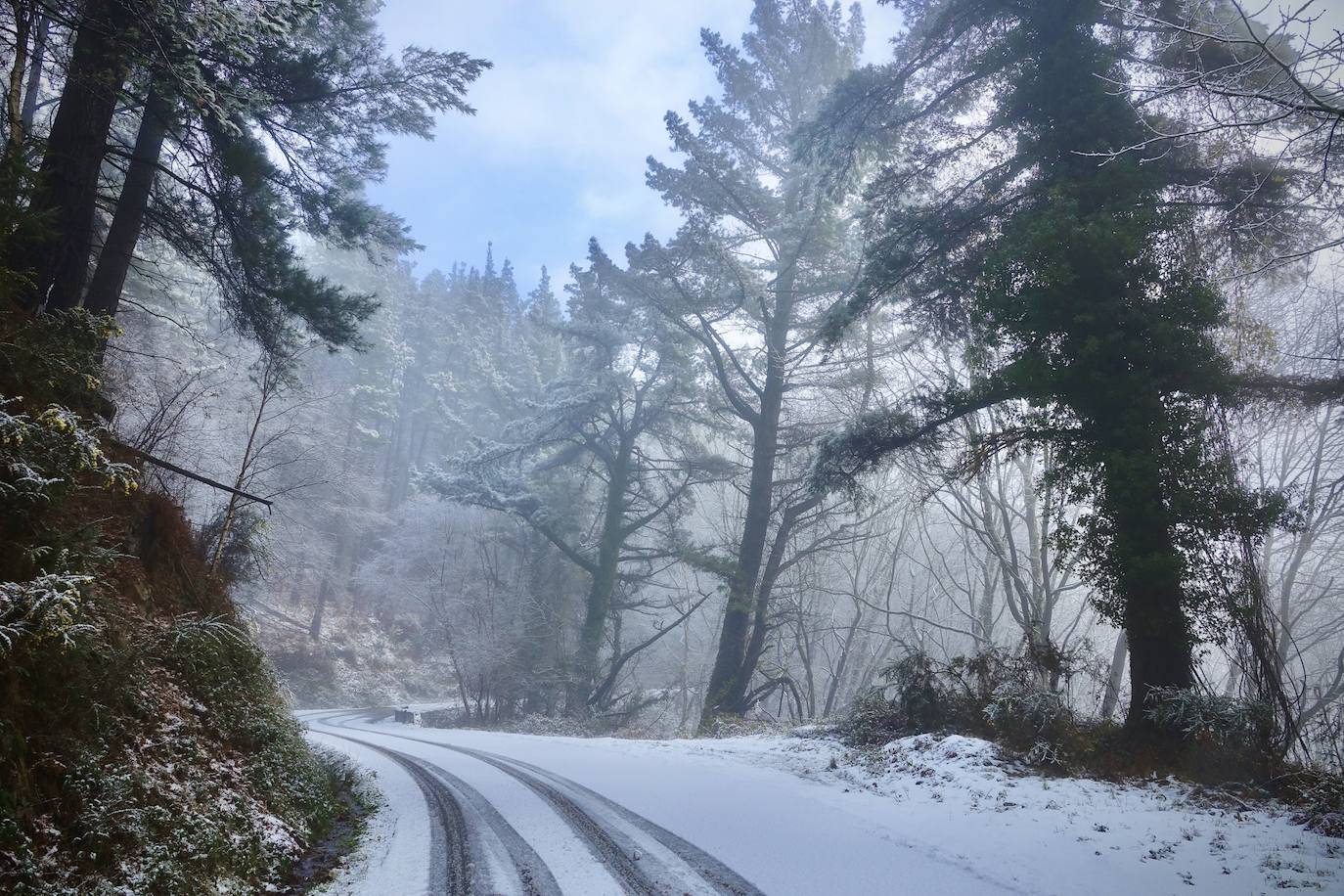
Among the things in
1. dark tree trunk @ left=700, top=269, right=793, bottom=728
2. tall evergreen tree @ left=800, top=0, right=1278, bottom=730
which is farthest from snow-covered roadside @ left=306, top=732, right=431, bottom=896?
dark tree trunk @ left=700, top=269, right=793, bottom=728

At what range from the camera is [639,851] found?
5918 millimetres

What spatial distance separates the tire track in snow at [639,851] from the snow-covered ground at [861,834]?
0.9 inches

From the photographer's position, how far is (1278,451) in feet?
59.8

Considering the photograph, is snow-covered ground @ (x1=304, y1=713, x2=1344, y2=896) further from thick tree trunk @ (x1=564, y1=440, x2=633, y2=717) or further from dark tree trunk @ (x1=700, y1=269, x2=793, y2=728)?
thick tree trunk @ (x1=564, y1=440, x2=633, y2=717)

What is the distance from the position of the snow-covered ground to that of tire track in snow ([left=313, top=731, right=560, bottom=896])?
0.04m

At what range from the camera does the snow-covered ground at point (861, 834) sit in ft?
17.0

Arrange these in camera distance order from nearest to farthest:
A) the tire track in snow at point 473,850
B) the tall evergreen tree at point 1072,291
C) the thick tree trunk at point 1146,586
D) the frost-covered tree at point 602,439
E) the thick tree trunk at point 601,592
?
the tire track in snow at point 473,850 < the thick tree trunk at point 1146,586 < the tall evergreen tree at point 1072,291 < the frost-covered tree at point 602,439 < the thick tree trunk at point 601,592

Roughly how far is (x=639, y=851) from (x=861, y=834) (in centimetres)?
212

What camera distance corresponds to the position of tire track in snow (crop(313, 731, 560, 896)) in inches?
200

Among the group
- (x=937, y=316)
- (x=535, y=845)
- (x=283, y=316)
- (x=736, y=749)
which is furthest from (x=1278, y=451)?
(x=283, y=316)

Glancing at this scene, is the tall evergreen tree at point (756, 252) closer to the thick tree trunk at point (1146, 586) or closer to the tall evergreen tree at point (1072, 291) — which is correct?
the tall evergreen tree at point (1072, 291)

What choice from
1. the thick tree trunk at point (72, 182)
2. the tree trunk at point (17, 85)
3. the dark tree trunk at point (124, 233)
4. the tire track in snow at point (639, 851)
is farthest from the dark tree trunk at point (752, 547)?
the tree trunk at point (17, 85)

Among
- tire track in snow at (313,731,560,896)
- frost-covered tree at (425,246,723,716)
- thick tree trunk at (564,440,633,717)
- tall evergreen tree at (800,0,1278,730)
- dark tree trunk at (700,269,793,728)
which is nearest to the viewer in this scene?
tire track in snow at (313,731,560,896)

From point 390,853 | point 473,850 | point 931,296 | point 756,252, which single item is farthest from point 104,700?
point 756,252
